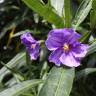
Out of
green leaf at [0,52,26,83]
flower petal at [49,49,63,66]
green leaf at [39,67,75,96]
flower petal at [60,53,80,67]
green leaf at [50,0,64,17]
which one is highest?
green leaf at [50,0,64,17]

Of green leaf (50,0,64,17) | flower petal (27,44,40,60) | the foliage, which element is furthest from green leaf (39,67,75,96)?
green leaf (50,0,64,17)

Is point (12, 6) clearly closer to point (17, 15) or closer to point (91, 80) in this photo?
point (17, 15)

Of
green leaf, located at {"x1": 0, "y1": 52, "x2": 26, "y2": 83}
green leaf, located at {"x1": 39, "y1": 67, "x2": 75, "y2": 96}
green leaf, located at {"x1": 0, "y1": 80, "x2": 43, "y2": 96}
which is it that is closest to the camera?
green leaf, located at {"x1": 39, "y1": 67, "x2": 75, "y2": 96}

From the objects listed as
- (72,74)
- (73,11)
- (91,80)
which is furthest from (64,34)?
(91,80)

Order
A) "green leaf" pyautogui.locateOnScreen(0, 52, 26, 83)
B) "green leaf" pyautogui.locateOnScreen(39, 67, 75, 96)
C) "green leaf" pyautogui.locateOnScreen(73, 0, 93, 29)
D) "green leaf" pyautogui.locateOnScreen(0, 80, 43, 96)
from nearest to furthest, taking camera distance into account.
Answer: "green leaf" pyautogui.locateOnScreen(39, 67, 75, 96) < "green leaf" pyautogui.locateOnScreen(0, 80, 43, 96) < "green leaf" pyautogui.locateOnScreen(73, 0, 93, 29) < "green leaf" pyautogui.locateOnScreen(0, 52, 26, 83)

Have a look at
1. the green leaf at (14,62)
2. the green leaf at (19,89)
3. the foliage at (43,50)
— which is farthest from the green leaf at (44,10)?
the green leaf at (14,62)

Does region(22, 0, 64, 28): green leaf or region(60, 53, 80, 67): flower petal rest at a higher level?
A: region(22, 0, 64, 28): green leaf

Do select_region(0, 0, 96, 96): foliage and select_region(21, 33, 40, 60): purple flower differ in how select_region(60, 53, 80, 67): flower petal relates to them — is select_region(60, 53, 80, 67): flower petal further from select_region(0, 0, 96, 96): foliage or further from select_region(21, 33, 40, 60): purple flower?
select_region(21, 33, 40, 60): purple flower
